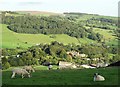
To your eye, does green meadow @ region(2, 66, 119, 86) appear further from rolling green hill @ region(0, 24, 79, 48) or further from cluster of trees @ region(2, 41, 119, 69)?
rolling green hill @ region(0, 24, 79, 48)

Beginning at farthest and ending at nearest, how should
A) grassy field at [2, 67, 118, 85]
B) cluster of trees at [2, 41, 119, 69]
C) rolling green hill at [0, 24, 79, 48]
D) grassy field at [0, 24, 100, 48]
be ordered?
grassy field at [0, 24, 100, 48]
rolling green hill at [0, 24, 79, 48]
cluster of trees at [2, 41, 119, 69]
grassy field at [2, 67, 118, 85]

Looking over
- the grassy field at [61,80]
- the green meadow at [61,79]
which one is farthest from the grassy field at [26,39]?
the grassy field at [61,80]

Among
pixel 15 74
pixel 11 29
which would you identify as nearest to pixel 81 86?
pixel 15 74

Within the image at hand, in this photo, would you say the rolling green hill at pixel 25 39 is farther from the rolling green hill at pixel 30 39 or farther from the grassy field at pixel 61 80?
the grassy field at pixel 61 80

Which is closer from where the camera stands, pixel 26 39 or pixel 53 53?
pixel 53 53

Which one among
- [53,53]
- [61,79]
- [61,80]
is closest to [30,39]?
[53,53]

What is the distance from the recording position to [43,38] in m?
181

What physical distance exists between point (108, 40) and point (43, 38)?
40.8 meters

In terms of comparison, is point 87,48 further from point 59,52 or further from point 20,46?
point 20,46

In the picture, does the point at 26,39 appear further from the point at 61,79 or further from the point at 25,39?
the point at 61,79

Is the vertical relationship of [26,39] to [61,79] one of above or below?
below

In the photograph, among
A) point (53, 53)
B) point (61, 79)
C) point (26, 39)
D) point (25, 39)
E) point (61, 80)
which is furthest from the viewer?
point (26, 39)

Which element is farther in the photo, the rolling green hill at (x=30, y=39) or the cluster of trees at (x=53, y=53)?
the rolling green hill at (x=30, y=39)

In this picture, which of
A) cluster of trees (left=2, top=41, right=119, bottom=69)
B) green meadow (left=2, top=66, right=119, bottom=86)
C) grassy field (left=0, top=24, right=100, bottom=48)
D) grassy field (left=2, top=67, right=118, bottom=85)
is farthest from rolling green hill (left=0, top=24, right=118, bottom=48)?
grassy field (left=2, top=67, right=118, bottom=85)
